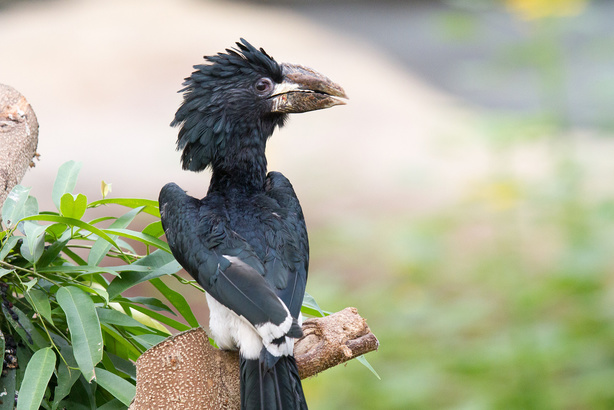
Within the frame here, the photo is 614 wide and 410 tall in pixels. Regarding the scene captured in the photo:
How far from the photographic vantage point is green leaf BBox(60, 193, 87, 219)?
4.43 feet

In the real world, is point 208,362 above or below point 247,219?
below

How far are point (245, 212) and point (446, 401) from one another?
5.52 feet

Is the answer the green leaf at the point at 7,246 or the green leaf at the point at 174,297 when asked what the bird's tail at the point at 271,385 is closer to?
the green leaf at the point at 174,297

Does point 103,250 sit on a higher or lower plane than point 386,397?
higher

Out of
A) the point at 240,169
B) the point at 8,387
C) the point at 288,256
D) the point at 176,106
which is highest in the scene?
the point at 176,106

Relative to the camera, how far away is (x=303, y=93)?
1789mm

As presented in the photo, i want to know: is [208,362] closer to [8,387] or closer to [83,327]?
[83,327]

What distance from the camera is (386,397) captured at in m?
2.66

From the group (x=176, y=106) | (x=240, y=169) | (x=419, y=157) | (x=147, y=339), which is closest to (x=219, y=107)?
(x=240, y=169)

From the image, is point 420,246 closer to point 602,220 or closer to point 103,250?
point 602,220

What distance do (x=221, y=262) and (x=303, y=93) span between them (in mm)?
575

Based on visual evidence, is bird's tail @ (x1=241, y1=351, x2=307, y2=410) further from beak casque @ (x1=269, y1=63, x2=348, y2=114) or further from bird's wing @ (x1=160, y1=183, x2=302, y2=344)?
beak casque @ (x1=269, y1=63, x2=348, y2=114)

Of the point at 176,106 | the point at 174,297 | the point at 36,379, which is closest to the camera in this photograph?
the point at 36,379

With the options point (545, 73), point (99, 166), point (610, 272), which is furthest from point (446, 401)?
point (99, 166)
